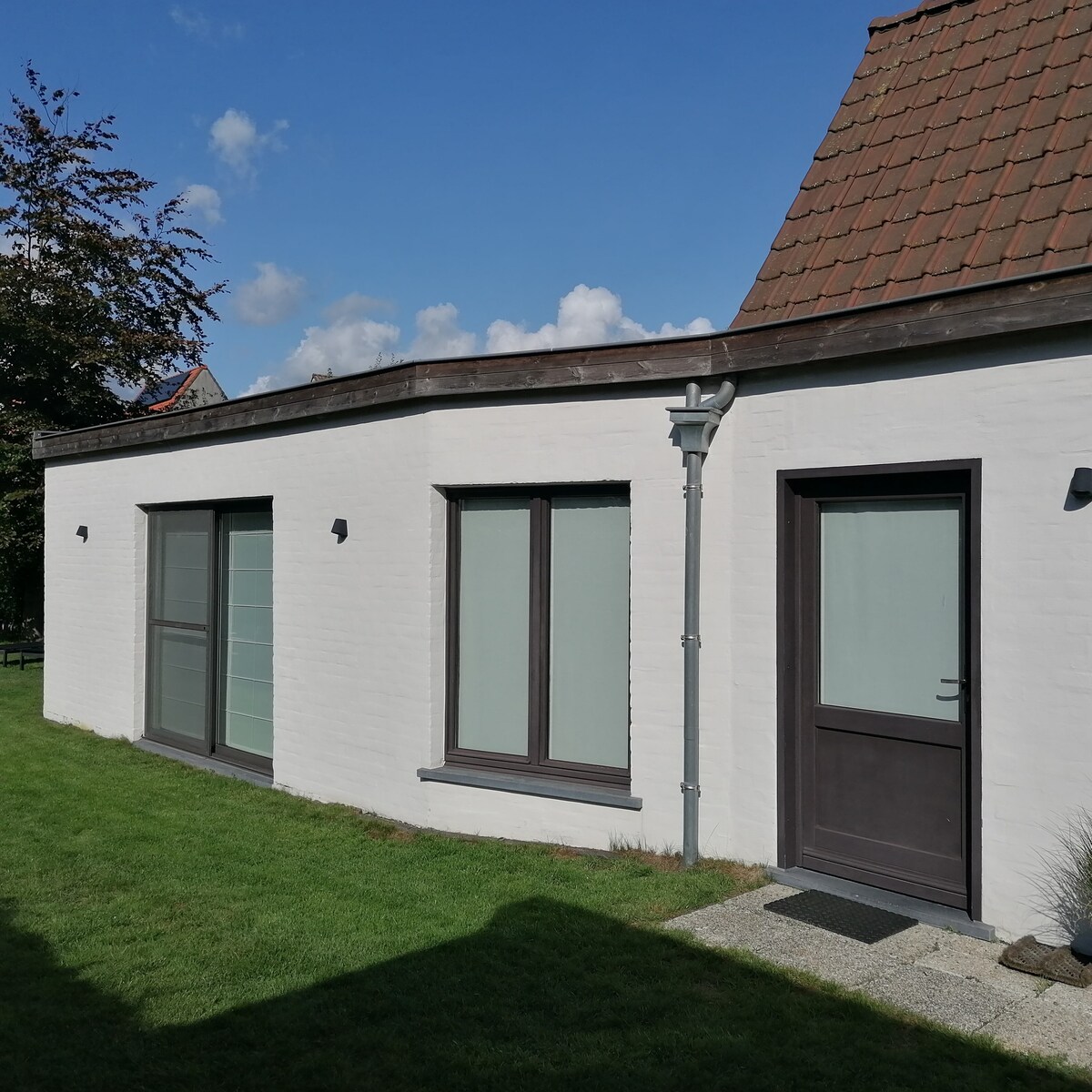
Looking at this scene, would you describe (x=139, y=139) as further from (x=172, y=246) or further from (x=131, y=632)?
(x=131, y=632)

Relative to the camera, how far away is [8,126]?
2006 cm

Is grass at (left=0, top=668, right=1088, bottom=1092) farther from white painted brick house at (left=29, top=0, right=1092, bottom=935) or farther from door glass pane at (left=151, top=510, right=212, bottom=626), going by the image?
door glass pane at (left=151, top=510, right=212, bottom=626)

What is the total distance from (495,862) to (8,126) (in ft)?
67.9

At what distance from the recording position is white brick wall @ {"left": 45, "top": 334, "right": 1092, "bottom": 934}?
176 inches

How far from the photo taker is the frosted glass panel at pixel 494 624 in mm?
6418

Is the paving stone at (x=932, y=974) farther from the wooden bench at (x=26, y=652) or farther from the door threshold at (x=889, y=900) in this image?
the wooden bench at (x=26, y=652)

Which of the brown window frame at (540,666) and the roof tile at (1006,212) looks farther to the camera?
the brown window frame at (540,666)

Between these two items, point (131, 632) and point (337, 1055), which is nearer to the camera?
point (337, 1055)

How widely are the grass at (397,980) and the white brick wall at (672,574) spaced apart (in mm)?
537

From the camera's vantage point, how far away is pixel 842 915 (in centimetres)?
483

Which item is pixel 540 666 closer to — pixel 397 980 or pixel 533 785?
pixel 533 785

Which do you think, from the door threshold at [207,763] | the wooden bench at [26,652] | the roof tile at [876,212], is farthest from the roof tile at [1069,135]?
the wooden bench at [26,652]

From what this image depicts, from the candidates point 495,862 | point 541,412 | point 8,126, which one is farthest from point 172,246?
point 495,862

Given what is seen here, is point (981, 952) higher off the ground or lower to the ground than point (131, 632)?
lower
